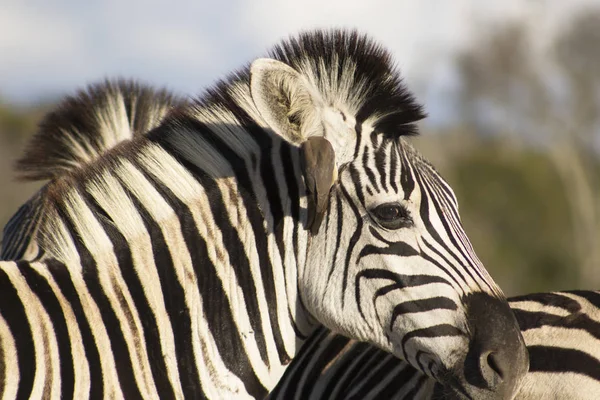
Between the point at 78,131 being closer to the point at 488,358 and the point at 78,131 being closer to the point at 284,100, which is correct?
the point at 284,100

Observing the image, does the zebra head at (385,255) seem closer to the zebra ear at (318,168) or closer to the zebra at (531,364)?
the zebra ear at (318,168)

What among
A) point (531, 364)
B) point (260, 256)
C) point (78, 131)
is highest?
point (78, 131)

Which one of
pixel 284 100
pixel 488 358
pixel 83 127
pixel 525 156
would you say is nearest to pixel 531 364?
pixel 488 358

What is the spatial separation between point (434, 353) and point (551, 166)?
3301 cm

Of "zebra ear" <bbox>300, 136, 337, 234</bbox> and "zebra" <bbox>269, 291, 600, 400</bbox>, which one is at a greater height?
"zebra ear" <bbox>300, 136, 337, 234</bbox>

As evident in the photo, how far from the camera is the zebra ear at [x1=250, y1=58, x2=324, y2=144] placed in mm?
3617

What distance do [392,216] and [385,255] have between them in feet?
0.65

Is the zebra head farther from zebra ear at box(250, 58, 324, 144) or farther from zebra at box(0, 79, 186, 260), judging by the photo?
zebra at box(0, 79, 186, 260)

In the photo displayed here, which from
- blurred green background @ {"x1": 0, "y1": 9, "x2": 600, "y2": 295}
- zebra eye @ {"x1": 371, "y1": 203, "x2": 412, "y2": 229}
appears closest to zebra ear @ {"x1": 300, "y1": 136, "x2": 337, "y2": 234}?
zebra eye @ {"x1": 371, "y1": 203, "x2": 412, "y2": 229}

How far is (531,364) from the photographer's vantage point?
13.6 ft

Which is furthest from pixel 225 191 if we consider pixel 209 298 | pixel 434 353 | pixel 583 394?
pixel 583 394

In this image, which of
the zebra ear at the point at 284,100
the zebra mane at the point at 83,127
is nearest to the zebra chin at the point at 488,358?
the zebra ear at the point at 284,100

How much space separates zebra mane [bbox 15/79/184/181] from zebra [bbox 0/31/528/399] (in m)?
3.25

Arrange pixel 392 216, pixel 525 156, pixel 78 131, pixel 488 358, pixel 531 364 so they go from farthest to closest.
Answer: pixel 525 156 → pixel 78 131 → pixel 531 364 → pixel 392 216 → pixel 488 358
